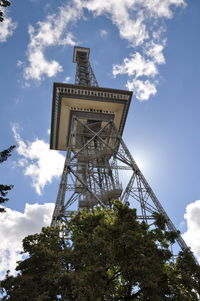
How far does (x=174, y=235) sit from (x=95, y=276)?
380 centimetres

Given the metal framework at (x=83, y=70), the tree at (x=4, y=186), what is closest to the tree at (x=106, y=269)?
the tree at (x=4, y=186)

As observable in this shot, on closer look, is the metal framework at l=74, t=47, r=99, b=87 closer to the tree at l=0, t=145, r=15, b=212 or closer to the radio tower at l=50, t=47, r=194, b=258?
the radio tower at l=50, t=47, r=194, b=258

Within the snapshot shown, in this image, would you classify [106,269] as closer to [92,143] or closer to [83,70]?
[92,143]

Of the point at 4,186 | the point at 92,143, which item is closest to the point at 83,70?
the point at 92,143

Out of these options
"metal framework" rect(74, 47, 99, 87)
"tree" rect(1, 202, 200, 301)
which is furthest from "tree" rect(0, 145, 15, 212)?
"metal framework" rect(74, 47, 99, 87)

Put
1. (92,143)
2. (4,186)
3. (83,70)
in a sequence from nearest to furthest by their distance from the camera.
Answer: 1. (4,186)
2. (92,143)
3. (83,70)

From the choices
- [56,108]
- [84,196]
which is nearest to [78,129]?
[56,108]

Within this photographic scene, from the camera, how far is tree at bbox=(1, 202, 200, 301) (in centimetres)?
888

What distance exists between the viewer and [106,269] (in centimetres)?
971

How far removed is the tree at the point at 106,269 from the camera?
8.88m

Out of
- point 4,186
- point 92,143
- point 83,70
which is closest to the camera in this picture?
point 4,186

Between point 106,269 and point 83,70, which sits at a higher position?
point 83,70

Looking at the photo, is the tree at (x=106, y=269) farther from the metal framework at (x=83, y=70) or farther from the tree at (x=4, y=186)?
the metal framework at (x=83, y=70)

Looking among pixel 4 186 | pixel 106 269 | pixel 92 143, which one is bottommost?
pixel 106 269
